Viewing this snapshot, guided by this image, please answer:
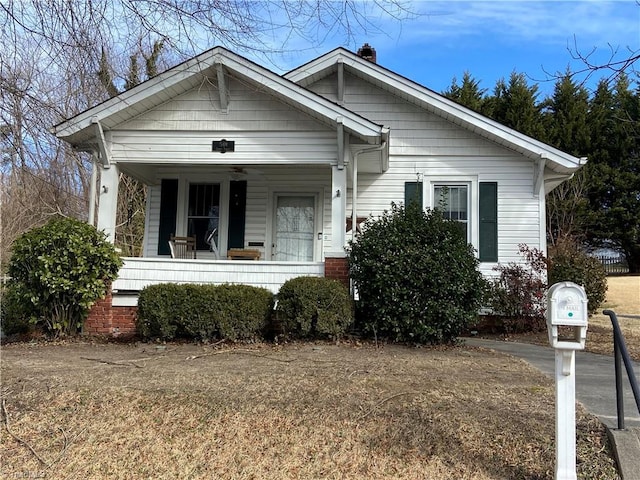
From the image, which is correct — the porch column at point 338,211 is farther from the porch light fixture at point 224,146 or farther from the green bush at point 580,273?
the green bush at point 580,273

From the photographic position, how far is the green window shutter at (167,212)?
11.9 meters

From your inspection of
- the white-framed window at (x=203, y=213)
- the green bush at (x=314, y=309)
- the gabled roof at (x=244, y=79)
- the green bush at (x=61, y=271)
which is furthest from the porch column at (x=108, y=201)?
the green bush at (x=314, y=309)

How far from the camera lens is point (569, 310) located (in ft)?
11.1

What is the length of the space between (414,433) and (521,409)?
1202 mm

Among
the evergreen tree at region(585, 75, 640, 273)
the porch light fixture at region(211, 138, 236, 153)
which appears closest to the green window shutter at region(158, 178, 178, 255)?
the porch light fixture at region(211, 138, 236, 153)

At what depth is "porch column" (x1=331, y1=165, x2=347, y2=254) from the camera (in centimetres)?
895

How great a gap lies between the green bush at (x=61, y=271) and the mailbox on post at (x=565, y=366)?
6.98 metres

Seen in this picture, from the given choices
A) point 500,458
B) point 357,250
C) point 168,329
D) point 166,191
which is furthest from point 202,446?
point 166,191

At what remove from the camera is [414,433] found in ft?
14.1

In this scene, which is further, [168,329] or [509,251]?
[509,251]

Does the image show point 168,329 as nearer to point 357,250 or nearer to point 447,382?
point 357,250

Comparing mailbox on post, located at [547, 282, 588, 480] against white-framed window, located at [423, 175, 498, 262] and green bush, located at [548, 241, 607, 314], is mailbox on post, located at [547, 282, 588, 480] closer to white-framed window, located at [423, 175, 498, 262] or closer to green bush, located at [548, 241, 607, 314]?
white-framed window, located at [423, 175, 498, 262]

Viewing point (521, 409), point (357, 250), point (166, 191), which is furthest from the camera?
point (166, 191)

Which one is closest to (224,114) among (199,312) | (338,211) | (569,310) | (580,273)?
(338,211)
